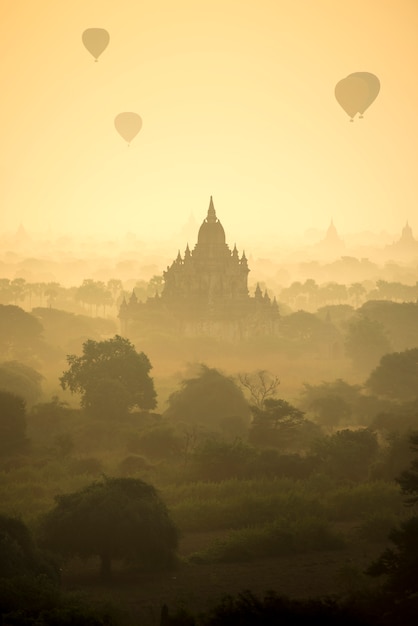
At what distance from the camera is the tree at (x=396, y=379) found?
59281 mm

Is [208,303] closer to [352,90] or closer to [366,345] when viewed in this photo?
[366,345]

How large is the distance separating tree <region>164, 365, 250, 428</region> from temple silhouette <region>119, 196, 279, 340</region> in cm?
3130

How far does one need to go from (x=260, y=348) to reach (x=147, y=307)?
14.3 metres

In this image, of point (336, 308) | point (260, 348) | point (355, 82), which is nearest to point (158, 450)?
point (260, 348)

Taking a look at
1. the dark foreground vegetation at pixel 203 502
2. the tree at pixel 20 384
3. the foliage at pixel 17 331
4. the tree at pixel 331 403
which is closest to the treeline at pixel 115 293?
the foliage at pixel 17 331

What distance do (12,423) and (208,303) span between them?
146 feet

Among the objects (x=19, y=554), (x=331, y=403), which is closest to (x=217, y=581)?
(x=19, y=554)

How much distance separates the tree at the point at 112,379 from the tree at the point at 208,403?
70.0 inches

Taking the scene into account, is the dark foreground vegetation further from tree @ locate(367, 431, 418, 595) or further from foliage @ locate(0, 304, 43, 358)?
foliage @ locate(0, 304, 43, 358)

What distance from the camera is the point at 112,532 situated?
28.9 meters

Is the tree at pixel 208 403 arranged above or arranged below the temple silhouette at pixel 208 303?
below

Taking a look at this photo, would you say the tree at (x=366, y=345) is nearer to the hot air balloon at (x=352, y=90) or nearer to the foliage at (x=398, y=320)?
the foliage at (x=398, y=320)

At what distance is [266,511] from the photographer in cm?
3503

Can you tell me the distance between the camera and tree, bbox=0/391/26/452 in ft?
143
